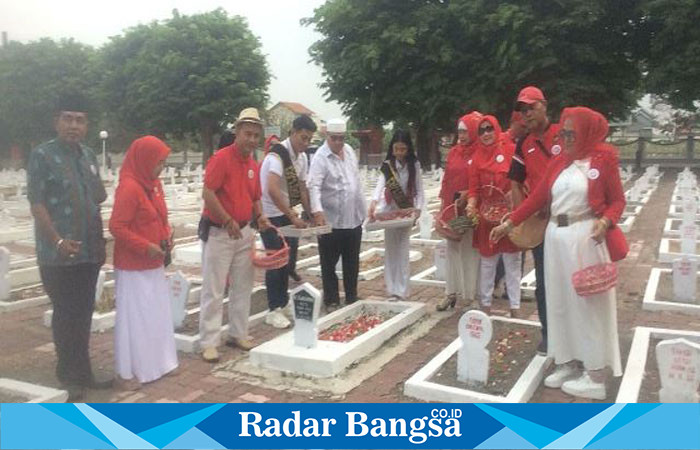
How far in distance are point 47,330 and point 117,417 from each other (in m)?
2.56

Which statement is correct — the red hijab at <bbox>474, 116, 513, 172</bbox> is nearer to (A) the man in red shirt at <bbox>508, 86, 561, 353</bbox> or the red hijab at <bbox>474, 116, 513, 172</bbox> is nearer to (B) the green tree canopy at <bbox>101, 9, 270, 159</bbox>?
(A) the man in red shirt at <bbox>508, 86, 561, 353</bbox>

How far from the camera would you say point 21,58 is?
2612cm

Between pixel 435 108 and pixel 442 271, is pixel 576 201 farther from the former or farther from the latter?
pixel 435 108

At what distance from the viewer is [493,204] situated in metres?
5.20

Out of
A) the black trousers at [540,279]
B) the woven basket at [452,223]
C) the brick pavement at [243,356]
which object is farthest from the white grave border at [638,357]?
the woven basket at [452,223]

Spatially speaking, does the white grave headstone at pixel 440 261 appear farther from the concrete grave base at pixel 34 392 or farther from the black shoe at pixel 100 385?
the concrete grave base at pixel 34 392

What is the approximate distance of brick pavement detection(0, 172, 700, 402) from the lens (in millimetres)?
3850

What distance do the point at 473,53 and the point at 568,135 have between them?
18250 millimetres

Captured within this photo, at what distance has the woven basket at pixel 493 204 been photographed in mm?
5129

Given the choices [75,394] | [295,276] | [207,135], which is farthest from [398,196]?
[207,135]

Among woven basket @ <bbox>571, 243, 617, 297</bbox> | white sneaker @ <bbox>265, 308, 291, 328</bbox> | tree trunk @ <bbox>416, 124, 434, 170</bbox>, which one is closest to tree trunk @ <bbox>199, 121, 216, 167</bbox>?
tree trunk @ <bbox>416, 124, 434, 170</bbox>

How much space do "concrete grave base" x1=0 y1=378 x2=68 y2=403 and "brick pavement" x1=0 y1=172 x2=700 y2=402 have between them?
0.64ft

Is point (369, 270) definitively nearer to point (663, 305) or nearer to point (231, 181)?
point (663, 305)

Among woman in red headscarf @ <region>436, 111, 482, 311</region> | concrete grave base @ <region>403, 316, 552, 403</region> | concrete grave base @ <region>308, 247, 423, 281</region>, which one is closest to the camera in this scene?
concrete grave base @ <region>403, 316, 552, 403</region>
